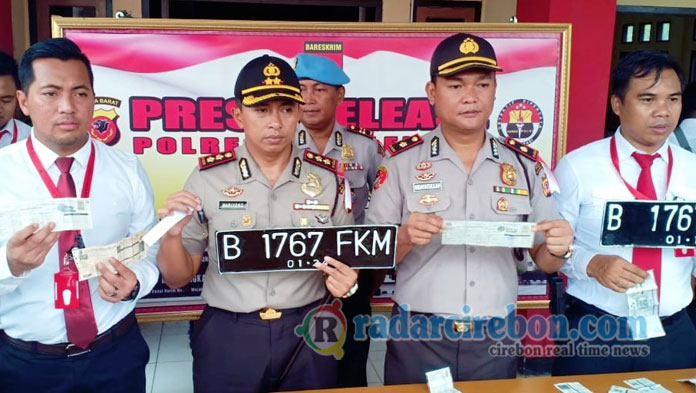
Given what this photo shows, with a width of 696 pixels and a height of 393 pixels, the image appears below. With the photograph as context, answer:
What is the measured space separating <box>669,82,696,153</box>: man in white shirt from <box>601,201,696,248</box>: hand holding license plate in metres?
1.22

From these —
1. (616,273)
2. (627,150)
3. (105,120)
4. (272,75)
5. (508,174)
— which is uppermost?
(272,75)

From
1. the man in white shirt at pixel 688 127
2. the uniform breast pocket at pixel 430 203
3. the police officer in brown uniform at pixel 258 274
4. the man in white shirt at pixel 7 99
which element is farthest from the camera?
the man in white shirt at pixel 688 127

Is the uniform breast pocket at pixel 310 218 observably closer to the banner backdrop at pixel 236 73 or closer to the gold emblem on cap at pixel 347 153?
the gold emblem on cap at pixel 347 153

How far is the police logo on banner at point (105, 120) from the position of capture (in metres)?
2.91

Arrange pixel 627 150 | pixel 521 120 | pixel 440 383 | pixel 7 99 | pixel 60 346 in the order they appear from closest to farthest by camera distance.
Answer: pixel 440 383
pixel 60 346
pixel 627 150
pixel 7 99
pixel 521 120

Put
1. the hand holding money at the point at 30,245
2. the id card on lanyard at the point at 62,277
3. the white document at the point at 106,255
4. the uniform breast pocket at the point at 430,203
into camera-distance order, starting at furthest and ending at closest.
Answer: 1. the uniform breast pocket at the point at 430,203
2. the id card on lanyard at the point at 62,277
3. the white document at the point at 106,255
4. the hand holding money at the point at 30,245

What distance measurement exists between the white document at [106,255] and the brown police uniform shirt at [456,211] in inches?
33.3

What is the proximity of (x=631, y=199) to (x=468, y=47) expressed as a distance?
35.4 inches

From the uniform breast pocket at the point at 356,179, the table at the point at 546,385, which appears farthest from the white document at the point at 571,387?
the uniform breast pocket at the point at 356,179

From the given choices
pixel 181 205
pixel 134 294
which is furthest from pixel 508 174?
pixel 134 294

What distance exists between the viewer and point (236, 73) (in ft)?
9.94

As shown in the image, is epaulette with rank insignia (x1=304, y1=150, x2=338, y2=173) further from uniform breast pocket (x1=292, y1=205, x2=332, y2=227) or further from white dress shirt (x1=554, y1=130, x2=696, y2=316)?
white dress shirt (x1=554, y1=130, x2=696, y2=316)

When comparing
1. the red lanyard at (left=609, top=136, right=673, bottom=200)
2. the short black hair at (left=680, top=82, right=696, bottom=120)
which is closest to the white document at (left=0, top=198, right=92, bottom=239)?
the red lanyard at (left=609, top=136, right=673, bottom=200)

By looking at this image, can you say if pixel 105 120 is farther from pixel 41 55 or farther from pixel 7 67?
pixel 41 55
